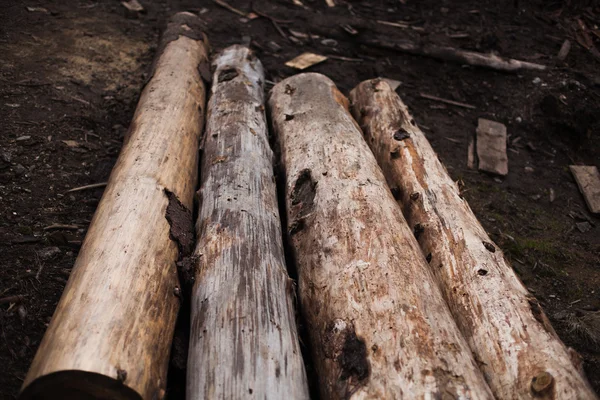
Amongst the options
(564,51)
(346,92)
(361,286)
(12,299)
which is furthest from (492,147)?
(12,299)

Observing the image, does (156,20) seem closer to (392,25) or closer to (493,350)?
(392,25)

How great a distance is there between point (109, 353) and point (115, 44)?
5219 mm

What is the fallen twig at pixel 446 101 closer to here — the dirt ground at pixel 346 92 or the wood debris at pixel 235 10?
the dirt ground at pixel 346 92

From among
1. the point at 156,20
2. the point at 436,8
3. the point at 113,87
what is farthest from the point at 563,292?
the point at 156,20

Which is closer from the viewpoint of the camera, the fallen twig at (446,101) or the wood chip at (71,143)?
the wood chip at (71,143)

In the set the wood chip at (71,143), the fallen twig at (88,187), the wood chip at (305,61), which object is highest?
the wood chip at (305,61)

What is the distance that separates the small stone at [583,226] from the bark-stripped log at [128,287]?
12.1 feet

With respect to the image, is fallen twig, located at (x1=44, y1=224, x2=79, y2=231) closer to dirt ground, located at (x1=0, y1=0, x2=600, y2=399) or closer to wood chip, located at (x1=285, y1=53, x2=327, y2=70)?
dirt ground, located at (x1=0, y1=0, x2=600, y2=399)

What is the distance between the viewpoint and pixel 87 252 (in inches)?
111

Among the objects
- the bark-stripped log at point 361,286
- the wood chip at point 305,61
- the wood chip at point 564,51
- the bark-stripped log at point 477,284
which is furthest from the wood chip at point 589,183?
the wood chip at point 305,61

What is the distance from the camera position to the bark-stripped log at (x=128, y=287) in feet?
7.29

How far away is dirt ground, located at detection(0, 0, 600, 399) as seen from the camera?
3.69 metres

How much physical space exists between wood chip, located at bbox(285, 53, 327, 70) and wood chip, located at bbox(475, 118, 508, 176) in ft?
7.47

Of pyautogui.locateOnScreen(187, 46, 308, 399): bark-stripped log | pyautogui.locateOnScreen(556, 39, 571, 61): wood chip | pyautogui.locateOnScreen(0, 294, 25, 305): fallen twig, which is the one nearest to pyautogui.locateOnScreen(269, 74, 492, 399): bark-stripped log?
pyautogui.locateOnScreen(187, 46, 308, 399): bark-stripped log
